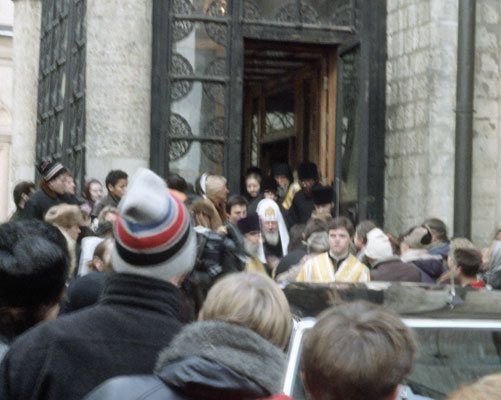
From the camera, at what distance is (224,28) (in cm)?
1216

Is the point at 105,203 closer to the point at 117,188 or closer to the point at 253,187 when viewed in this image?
the point at 117,188

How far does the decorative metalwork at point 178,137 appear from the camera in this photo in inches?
472

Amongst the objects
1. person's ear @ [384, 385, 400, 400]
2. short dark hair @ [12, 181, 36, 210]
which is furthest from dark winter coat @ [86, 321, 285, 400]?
short dark hair @ [12, 181, 36, 210]

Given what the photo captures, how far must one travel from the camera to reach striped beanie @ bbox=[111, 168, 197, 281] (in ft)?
9.36

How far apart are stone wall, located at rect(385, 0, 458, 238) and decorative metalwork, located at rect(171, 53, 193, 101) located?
2.51 meters

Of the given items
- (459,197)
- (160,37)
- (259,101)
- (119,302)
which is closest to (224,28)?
(160,37)

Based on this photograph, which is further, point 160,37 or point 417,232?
point 160,37

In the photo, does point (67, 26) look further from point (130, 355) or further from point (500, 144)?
point (130, 355)

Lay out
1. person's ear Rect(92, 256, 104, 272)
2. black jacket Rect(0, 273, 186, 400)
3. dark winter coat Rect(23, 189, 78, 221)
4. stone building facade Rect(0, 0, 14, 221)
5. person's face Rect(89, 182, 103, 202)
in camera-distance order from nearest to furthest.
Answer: black jacket Rect(0, 273, 186, 400) → person's ear Rect(92, 256, 104, 272) → dark winter coat Rect(23, 189, 78, 221) → person's face Rect(89, 182, 103, 202) → stone building facade Rect(0, 0, 14, 221)

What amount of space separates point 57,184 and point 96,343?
22.3 feet

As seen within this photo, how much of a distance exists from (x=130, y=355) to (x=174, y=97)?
9.30m

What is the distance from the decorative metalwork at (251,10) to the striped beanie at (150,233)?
31.4 feet

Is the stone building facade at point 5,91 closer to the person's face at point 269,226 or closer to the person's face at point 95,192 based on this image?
the person's face at point 95,192

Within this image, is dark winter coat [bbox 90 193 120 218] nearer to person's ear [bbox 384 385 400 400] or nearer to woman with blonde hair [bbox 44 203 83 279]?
woman with blonde hair [bbox 44 203 83 279]
